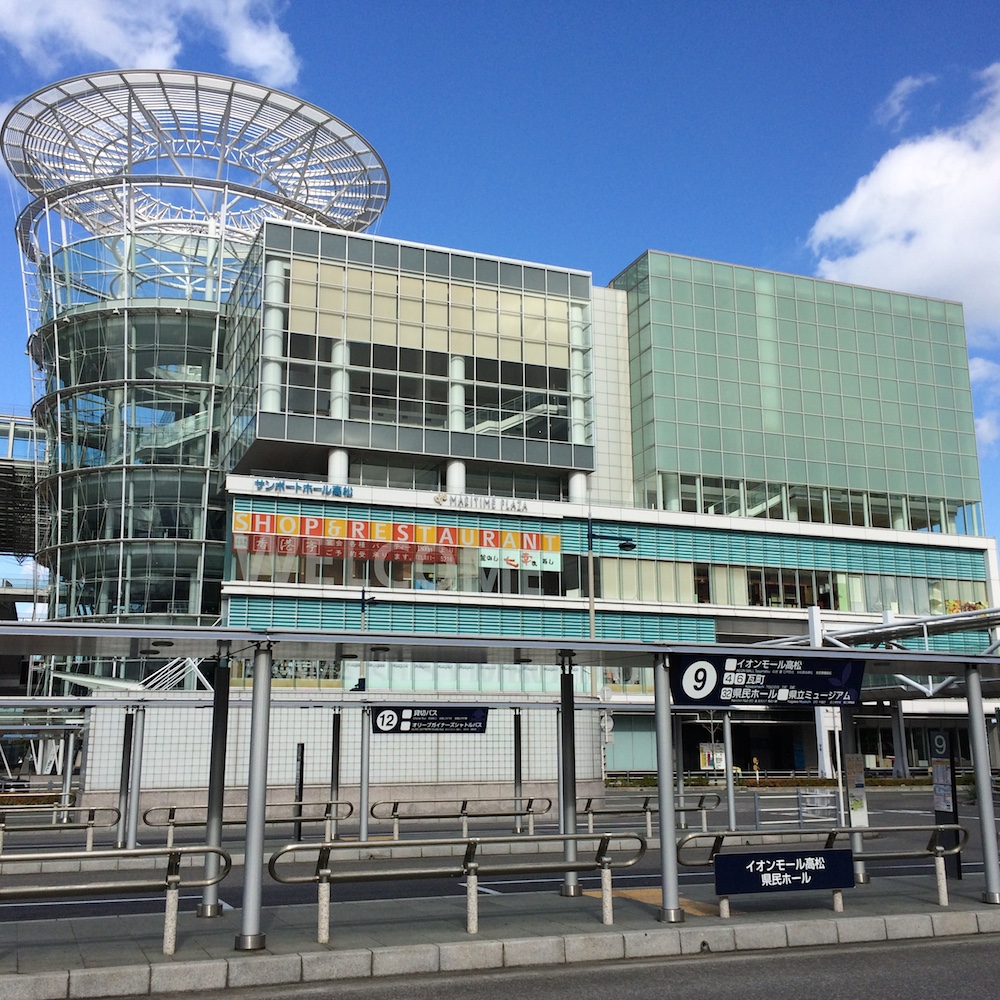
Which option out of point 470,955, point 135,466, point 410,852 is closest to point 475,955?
point 470,955

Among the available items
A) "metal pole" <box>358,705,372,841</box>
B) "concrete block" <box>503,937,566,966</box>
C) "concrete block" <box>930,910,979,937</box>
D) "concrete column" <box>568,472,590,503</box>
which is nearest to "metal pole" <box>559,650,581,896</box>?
"concrete block" <box>503,937,566,966</box>

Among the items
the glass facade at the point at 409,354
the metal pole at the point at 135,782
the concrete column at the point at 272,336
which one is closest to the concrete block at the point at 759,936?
the metal pole at the point at 135,782

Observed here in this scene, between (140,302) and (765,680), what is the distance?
57510 millimetres

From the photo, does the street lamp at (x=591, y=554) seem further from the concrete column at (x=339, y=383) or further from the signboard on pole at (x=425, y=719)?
the concrete column at (x=339, y=383)

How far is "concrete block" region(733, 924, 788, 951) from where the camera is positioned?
10.9 meters

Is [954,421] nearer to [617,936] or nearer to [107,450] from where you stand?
[107,450]

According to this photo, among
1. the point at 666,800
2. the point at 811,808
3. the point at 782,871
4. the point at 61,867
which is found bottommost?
the point at 61,867

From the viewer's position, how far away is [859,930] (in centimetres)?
1138

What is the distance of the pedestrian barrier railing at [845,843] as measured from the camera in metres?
12.6

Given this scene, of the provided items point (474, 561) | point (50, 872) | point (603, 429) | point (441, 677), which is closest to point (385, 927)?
point (50, 872)

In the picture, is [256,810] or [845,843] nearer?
[256,810]

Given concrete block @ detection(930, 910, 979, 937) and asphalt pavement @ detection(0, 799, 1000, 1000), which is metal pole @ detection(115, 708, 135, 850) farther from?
concrete block @ detection(930, 910, 979, 937)

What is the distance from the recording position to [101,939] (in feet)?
34.4

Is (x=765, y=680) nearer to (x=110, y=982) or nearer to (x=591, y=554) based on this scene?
(x=110, y=982)
